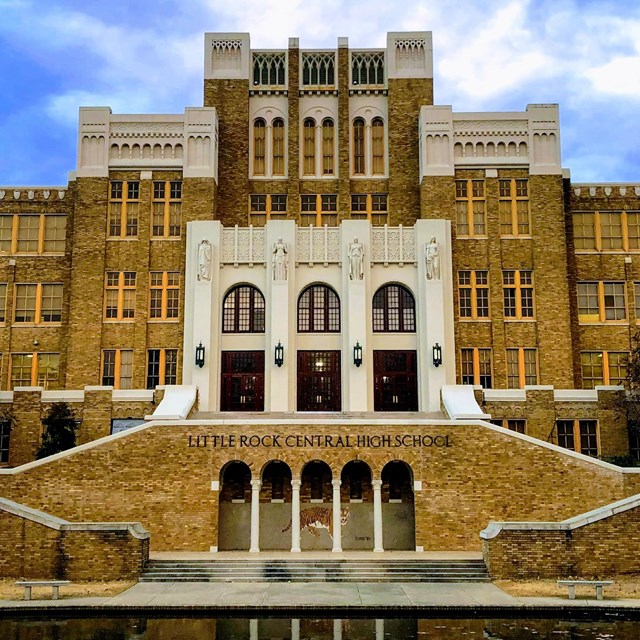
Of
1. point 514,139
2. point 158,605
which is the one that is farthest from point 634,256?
point 158,605

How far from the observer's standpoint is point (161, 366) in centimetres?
4425

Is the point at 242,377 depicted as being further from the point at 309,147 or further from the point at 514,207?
the point at 514,207

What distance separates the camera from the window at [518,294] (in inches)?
1759

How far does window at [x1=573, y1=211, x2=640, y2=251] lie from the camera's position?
4631cm

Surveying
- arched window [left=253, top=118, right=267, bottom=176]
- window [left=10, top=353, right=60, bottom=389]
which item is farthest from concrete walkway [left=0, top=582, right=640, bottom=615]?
arched window [left=253, top=118, right=267, bottom=176]

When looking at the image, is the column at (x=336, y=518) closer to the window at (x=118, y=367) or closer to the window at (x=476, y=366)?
the window at (x=476, y=366)

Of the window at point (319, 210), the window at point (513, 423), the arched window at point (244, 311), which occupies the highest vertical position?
the window at point (319, 210)

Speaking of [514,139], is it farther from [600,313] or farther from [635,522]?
[635,522]

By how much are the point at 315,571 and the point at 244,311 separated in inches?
694

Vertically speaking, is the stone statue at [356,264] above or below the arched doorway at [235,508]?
above

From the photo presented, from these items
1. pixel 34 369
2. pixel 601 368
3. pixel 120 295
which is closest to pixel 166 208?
pixel 120 295

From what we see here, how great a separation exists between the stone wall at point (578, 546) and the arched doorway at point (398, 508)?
7.60m

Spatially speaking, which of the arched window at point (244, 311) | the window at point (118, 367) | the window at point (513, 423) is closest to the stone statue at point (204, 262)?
the arched window at point (244, 311)

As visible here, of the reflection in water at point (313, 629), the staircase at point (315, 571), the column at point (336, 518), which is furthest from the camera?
the column at point (336, 518)
